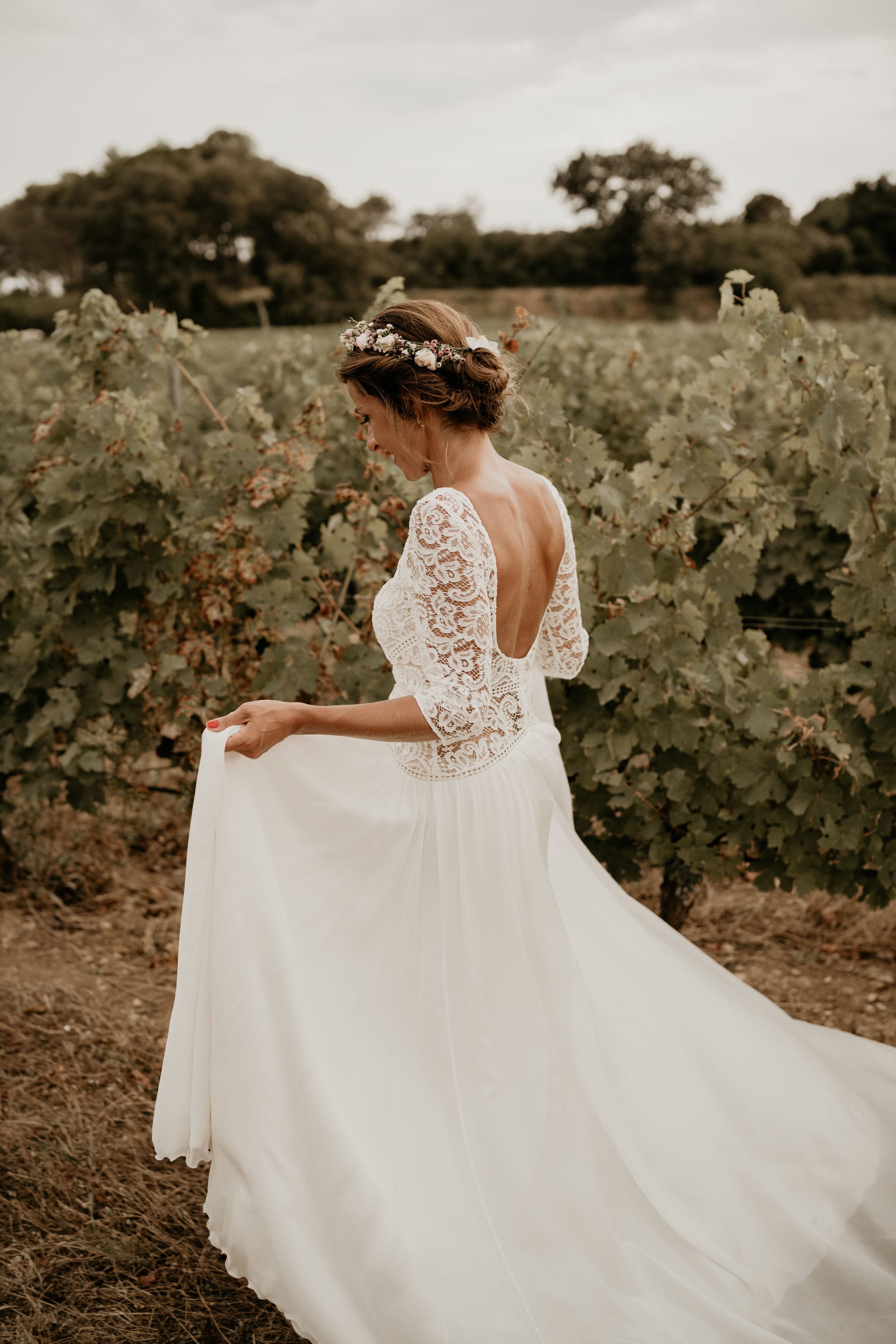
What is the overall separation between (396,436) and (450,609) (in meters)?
0.43

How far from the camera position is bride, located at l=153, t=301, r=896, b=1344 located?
1.93 metres

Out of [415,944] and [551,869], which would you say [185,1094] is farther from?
[551,869]

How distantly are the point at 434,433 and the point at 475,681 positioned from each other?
20.3 inches

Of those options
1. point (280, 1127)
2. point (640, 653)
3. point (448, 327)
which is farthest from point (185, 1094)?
point (640, 653)

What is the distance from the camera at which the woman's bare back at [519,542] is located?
2021mm

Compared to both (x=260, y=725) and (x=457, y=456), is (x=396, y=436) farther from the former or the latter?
(x=260, y=725)

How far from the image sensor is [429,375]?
203cm

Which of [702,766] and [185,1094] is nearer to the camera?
[185,1094]

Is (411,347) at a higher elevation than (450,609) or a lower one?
higher

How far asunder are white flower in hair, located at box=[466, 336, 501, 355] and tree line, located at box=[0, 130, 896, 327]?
1805 inches

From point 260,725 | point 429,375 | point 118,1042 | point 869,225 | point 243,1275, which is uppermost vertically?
point 869,225

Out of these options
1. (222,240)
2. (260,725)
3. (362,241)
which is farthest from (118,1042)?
(362,241)

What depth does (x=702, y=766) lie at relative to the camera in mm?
3324

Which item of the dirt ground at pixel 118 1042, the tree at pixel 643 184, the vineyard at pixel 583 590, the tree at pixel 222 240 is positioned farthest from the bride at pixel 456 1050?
the tree at pixel 643 184
